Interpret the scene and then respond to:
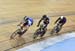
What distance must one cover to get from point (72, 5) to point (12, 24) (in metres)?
0.82

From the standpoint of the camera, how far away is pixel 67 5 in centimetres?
192

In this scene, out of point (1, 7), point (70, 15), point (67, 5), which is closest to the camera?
point (1, 7)

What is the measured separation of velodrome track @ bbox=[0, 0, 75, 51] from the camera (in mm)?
1173

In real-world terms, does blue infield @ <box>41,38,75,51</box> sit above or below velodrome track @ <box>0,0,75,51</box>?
below

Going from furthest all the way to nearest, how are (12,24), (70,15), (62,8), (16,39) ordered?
(62,8) < (70,15) < (12,24) < (16,39)

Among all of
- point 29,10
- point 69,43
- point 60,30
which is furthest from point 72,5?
point 69,43

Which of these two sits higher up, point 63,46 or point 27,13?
point 27,13

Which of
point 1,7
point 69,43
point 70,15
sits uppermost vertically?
point 1,7

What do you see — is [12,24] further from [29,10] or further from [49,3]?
[49,3]

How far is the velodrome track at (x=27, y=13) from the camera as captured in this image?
1.17 meters

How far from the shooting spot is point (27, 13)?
5.01 ft

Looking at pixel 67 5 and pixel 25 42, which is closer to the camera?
pixel 25 42

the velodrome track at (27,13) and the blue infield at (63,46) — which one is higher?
the velodrome track at (27,13)

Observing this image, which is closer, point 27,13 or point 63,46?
point 63,46
